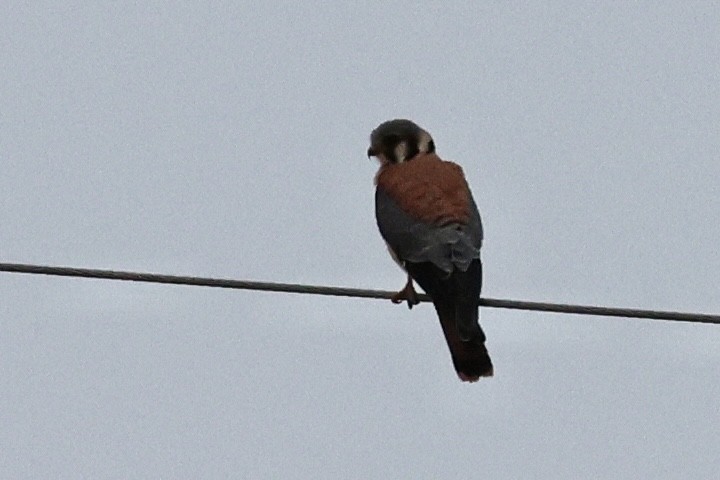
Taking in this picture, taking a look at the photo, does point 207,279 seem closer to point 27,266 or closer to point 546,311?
point 27,266

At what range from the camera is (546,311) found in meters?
7.68

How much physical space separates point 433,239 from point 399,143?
1.40m

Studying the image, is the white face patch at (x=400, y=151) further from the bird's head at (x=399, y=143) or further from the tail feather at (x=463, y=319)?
the tail feather at (x=463, y=319)

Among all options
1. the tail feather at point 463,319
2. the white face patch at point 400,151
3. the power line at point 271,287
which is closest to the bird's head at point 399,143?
the white face patch at point 400,151

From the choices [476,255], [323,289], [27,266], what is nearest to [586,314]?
[323,289]

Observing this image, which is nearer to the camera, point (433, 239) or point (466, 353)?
point (466, 353)

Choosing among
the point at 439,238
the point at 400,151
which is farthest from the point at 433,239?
the point at 400,151

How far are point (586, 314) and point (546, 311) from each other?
150 millimetres

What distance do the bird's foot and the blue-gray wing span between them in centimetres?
13

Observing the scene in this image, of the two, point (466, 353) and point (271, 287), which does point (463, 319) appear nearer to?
point (466, 353)

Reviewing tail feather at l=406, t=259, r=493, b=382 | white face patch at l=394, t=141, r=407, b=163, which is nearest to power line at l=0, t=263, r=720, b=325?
tail feather at l=406, t=259, r=493, b=382

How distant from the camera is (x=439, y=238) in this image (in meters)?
9.29

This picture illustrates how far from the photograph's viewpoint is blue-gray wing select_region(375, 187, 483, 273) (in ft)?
30.0

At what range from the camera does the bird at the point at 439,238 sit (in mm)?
9023
